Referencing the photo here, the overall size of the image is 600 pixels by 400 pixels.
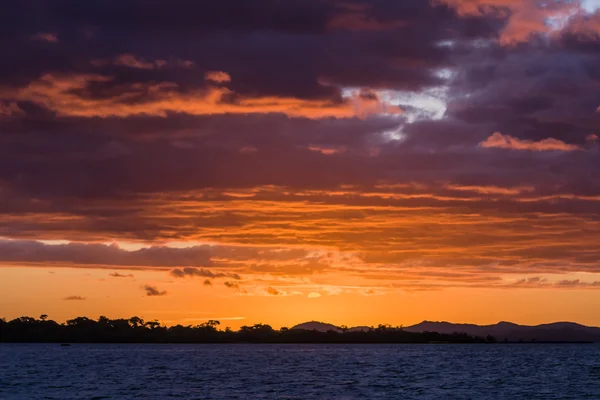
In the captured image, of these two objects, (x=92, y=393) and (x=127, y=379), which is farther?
(x=127, y=379)

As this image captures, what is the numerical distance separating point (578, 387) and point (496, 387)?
1200cm

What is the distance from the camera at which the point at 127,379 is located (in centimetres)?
13812

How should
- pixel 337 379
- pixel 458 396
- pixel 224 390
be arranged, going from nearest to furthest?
pixel 458 396 < pixel 224 390 < pixel 337 379

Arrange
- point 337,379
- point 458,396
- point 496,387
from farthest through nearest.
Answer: point 337,379, point 496,387, point 458,396

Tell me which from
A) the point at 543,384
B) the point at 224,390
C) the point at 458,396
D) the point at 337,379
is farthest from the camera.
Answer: the point at 337,379

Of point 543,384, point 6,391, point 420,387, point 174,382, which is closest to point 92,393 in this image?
point 6,391

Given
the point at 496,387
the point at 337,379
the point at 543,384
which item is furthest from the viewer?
the point at 337,379

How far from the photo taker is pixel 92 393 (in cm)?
10688

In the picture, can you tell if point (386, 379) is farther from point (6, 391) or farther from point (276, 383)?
point (6, 391)

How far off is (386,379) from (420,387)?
19693 mm

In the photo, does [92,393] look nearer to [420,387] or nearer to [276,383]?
[276,383]

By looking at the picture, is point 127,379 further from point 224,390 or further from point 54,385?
point 224,390

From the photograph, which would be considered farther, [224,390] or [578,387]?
[578,387]

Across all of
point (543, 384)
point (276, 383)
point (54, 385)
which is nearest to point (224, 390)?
point (276, 383)
